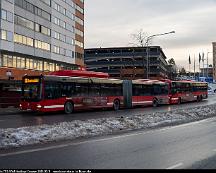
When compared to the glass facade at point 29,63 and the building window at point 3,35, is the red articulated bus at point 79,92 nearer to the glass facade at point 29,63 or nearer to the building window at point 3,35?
the glass facade at point 29,63

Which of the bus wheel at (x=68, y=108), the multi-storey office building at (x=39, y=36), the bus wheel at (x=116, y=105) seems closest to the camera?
the bus wheel at (x=68, y=108)

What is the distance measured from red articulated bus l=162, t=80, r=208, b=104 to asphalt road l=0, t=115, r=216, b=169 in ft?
111

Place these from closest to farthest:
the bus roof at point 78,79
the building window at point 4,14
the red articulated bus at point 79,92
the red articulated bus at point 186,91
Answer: the red articulated bus at point 79,92 < the bus roof at point 78,79 < the red articulated bus at point 186,91 < the building window at point 4,14

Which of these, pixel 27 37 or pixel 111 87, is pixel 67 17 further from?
pixel 111 87

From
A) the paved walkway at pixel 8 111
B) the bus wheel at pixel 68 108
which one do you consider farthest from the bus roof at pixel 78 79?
the paved walkway at pixel 8 111

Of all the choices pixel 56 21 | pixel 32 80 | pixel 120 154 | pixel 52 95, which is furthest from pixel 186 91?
pixel 120 154

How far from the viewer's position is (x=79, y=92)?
1230 inches

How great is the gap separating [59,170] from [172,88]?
41083 mm

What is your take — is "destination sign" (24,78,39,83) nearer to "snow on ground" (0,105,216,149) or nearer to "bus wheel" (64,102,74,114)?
"bus wheel" (64,102,74,114)

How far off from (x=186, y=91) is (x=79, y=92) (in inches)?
985

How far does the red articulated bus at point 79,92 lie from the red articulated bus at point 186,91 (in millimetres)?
6704

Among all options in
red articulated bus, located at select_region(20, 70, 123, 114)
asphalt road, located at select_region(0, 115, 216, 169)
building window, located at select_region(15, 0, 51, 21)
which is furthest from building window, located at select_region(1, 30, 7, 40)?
asphalt road, located at select_region(0, 115, 216, 169)

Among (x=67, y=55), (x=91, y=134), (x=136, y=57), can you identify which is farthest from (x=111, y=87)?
(x=136, y=57)

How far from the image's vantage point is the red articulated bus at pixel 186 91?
48.8 m
